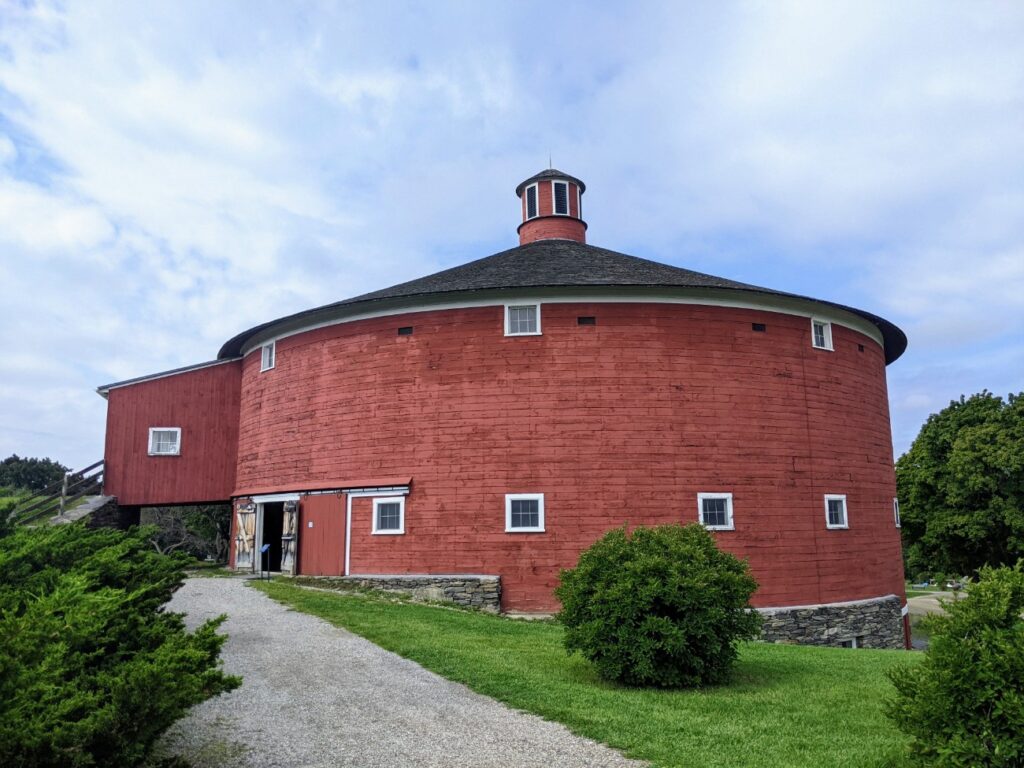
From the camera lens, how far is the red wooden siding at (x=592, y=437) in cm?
1742

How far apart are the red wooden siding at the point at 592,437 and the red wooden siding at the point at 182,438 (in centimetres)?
531

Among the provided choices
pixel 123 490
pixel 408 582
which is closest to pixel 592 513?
pixel 408 582

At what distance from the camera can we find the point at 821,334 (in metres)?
20.1

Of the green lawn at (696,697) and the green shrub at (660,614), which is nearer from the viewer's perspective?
the green lawn at (696,697)

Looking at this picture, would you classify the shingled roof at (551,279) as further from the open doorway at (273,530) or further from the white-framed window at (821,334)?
the open doorway at (273,530)

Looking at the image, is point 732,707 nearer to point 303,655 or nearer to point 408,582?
point 303,655

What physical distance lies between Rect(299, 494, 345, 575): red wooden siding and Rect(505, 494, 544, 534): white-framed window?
4217mm

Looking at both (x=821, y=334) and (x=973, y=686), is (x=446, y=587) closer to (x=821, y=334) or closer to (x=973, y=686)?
(x=821, y=334)

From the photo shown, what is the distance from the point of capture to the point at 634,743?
22.5 feet

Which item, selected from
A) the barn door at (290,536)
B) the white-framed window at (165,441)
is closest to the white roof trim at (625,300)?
the barn door at (290,536)

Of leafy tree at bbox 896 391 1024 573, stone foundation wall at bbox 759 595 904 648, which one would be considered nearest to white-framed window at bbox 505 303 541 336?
stone foundation wall at bbox 759 595 904 648

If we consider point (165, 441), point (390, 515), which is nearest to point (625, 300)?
point (390, 515)

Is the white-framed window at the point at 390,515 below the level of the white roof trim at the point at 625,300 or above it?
below

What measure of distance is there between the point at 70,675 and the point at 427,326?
1408 cm
